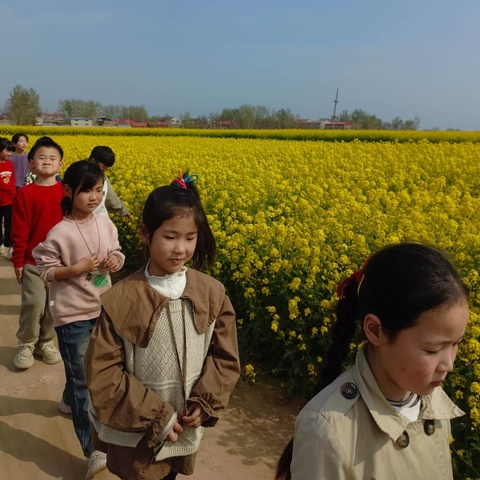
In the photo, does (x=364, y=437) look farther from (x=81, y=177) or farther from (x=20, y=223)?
(x=20, y=223)

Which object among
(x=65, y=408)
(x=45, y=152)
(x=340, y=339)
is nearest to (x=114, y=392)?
(x=340, y=339)

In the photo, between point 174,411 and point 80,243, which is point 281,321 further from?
point 174,411

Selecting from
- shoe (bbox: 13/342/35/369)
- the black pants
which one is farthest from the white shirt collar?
the black pants

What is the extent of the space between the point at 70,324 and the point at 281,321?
150 centimetres

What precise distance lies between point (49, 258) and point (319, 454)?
1.81 m

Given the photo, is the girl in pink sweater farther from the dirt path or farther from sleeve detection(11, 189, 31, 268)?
sleeve detection(11, 189, 31, 268)

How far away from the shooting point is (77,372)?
8.28ft

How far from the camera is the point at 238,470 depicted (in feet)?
8.96

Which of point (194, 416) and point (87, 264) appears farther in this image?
point (87, 264)

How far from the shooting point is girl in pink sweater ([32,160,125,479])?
2510 mm

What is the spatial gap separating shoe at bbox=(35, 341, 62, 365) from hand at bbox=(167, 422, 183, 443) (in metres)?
2.23

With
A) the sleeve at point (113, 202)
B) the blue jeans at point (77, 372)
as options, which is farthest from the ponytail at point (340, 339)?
the sleeve at point (113, 202)

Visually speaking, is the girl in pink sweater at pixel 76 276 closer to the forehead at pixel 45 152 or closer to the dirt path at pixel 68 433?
the dirt path at pixel 68 433

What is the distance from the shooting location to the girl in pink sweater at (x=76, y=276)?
2.51 meters
